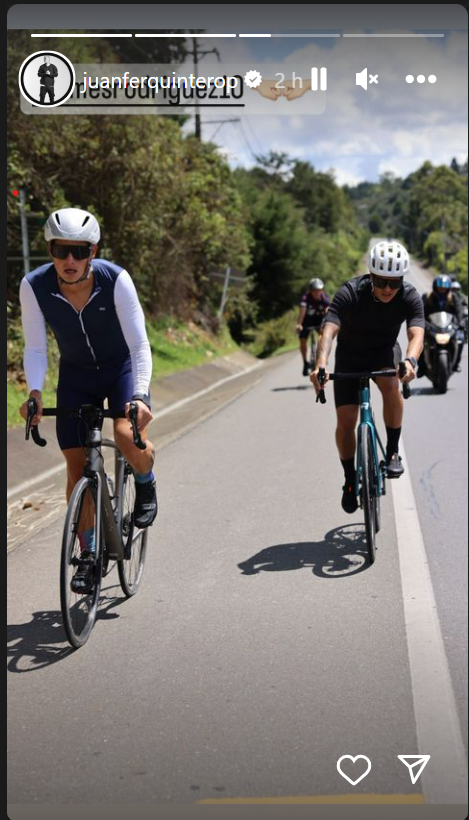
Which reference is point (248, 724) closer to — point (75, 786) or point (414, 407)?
point (75, 786)

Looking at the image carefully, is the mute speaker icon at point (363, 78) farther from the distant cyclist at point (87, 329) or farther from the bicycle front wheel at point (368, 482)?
the bicycle front wheel at point (368, 482)

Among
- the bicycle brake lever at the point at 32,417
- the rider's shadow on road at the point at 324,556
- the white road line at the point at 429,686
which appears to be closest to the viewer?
the white road line at the point at 429,686

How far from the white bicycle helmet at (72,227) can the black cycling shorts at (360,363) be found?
0.80m

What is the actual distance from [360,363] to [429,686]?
2.99 feet

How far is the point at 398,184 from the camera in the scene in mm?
3330

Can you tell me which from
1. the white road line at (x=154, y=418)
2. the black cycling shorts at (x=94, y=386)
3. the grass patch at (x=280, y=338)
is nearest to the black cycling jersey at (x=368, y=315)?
the black cycling shorts at (x=94, y=386)

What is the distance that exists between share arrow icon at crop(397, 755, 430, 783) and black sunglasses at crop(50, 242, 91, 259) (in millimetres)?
1496

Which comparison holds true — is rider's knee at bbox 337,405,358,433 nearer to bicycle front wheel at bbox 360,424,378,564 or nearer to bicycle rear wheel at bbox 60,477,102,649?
bicycle front wheel at bbox 360,424,378,564

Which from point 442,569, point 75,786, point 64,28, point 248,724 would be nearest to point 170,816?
point 75,786

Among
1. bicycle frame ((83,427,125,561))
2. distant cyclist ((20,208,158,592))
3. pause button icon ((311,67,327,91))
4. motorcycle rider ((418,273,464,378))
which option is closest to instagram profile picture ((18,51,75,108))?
distant cyclist ((20,208,158,592))

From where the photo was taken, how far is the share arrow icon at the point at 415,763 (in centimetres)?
251

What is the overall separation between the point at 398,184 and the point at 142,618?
83.0 inches

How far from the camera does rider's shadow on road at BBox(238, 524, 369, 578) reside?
4.93 m

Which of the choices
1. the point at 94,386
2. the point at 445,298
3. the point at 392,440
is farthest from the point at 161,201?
the point at 445,298
